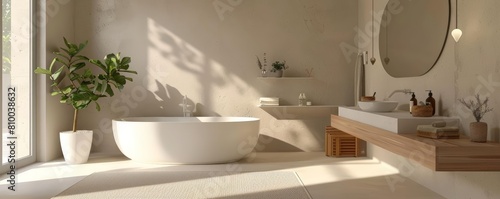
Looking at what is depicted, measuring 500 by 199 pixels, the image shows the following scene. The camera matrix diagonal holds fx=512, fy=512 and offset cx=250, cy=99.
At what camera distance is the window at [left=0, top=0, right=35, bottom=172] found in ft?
16.2

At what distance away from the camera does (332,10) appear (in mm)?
6559

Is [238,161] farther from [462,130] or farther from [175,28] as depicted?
[462,130]

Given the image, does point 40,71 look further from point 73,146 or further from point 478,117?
point 478,117

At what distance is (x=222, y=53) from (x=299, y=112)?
48.6 inches

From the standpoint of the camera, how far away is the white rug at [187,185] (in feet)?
13.0

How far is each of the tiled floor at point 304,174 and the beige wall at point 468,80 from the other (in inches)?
9.0

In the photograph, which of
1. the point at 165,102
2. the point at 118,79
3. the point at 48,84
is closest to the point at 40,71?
the point at 48,84

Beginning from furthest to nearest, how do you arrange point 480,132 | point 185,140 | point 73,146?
1. point 73,146
2. point 185,140
3. point 480,132

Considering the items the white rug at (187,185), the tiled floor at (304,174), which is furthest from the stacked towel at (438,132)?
the white rug at (187,185)

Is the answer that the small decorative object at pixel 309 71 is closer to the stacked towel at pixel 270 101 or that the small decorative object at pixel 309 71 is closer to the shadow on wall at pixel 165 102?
the stacked towel at pixel 270 101

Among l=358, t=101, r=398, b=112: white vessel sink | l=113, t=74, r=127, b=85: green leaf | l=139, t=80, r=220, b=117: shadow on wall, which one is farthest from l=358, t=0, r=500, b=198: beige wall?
l=113, t=74, r=127, b=85: green leaf

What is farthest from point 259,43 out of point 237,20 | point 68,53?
point 68,53

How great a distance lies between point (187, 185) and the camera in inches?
170

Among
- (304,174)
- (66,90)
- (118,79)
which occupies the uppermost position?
(118,79)
